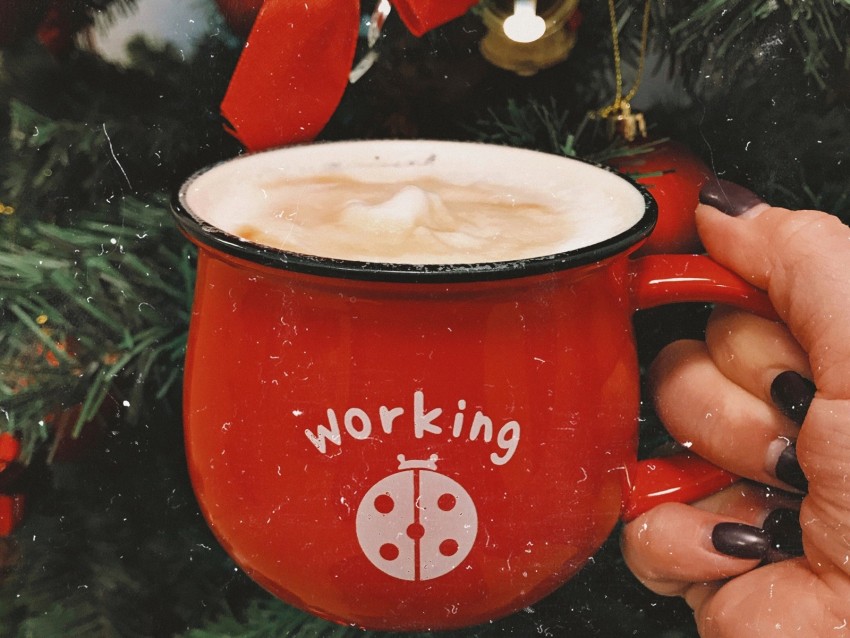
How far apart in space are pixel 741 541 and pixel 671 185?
0.67ft

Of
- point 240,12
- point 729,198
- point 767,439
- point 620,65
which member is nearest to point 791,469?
point 767,439

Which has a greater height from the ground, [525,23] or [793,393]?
[525,23]

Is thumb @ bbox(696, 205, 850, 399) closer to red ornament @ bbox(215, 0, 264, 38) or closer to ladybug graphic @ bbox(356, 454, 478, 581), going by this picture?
ladybug graphic @ bbox(356, 454, 478, 581)

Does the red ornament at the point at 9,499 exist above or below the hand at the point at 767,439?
below

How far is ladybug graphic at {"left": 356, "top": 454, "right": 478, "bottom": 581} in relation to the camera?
0.32m

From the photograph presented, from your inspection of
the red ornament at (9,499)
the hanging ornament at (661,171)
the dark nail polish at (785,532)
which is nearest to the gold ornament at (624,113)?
the hanging ornament at (661,171)

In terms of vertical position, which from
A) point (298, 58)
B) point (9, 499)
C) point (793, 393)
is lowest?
point (9, 499)

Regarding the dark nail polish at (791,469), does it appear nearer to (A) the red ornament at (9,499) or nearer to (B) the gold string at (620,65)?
(B) the gold string at (620,65)

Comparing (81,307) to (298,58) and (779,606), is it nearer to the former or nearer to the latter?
(298,58)

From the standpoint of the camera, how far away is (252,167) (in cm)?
43

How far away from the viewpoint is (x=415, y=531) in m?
0.33

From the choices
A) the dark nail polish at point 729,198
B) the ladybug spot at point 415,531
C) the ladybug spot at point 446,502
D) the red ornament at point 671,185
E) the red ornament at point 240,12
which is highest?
the red ornament at point 240,12

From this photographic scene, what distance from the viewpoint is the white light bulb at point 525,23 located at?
17.0 inches

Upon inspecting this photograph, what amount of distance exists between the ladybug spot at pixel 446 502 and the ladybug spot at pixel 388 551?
0.10 ft
